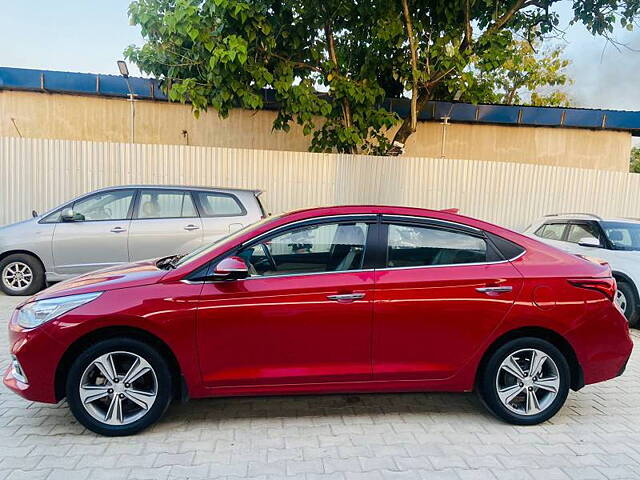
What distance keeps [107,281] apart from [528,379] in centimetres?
316

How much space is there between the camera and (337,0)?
798 centimetres

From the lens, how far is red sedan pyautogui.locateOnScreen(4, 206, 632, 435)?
2.85 metres

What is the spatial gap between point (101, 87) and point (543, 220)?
1040 cm

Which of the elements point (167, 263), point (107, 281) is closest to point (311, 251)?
point (167, 263)

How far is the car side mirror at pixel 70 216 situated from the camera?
20.4 ft

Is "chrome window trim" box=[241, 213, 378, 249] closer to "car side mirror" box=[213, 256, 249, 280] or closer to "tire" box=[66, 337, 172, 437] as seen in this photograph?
"car side mirror" box=[213, 256, 249, 280]

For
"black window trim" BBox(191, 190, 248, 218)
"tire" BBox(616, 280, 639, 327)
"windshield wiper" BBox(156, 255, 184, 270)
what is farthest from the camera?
"black window trim" BBox(191, 190, 248, 218)

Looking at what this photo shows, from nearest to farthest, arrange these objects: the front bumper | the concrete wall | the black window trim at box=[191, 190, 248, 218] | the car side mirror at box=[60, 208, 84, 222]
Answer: the front bumper → the car side mirror at box=[60, 208, 84, 222] → the black window trim at box=[191, 190, 248, 218] → the concrete wall

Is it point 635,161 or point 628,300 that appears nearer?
point 628,300

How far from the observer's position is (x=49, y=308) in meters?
2.88

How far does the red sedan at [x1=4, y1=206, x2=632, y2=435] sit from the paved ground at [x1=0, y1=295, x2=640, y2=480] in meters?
0.23

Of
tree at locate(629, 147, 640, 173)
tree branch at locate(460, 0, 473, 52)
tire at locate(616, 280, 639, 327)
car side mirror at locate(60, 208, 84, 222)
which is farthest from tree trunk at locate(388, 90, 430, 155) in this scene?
tree at locate(629, 147, 640, 173)

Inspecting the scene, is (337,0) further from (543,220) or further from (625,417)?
(625,417)

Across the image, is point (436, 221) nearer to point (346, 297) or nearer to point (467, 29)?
point (346, 297)
